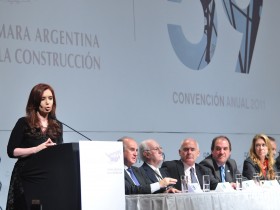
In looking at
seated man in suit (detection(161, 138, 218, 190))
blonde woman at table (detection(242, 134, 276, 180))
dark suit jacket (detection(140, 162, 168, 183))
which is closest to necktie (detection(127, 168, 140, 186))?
dark suit jacket (detection(140, 162, 168, 183))

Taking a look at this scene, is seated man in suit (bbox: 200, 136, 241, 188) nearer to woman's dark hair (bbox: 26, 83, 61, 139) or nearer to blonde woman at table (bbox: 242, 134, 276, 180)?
blonde woman at table (bbox: 242, 134, 276, 180)

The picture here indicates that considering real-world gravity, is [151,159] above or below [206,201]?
above

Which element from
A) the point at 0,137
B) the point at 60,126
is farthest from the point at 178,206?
the point at 0,137

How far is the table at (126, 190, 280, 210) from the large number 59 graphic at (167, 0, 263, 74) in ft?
9.58

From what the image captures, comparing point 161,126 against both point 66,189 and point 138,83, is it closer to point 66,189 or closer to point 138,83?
point 138,83

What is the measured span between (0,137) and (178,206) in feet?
6.43

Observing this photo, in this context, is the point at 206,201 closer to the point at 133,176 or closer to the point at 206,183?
the point at 206,183

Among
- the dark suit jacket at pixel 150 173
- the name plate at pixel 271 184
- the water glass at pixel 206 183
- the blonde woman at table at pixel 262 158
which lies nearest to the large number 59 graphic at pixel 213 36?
the blonde woman at table at pixel 262 158

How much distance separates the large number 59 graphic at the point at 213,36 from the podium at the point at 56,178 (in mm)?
4007

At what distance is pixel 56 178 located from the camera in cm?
365

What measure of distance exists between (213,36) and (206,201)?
4.05 metres

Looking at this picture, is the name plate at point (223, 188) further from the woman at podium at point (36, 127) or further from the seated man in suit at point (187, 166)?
the woman at podium at point (36, 127)

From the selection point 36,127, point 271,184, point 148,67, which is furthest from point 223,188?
point 148,67

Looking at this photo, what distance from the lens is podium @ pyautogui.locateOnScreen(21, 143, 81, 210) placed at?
3611 millimetres
